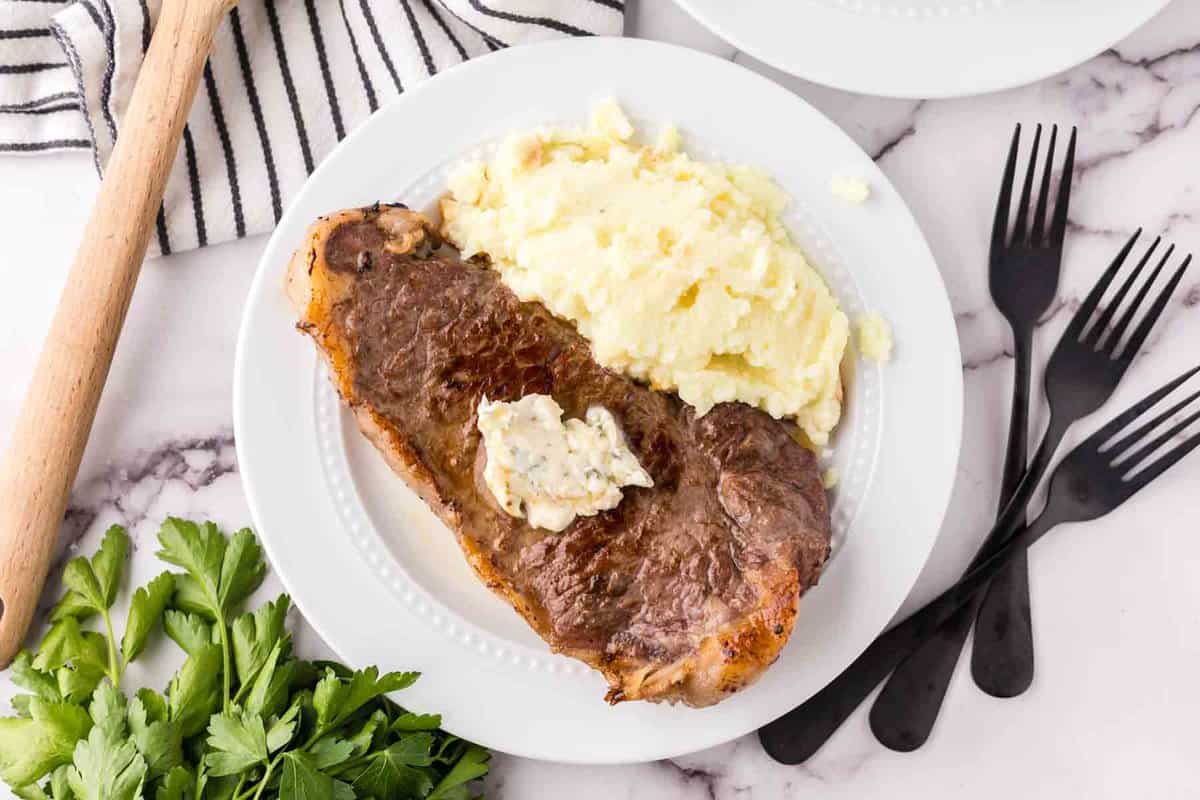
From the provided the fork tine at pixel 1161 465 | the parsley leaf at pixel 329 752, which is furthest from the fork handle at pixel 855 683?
the parsley leaf at pixel 329 752

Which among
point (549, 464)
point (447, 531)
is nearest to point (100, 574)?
point (447, 531)

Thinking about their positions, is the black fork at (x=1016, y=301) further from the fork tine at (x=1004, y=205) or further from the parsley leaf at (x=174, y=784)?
the parsley leaf at (x=174, y=784)

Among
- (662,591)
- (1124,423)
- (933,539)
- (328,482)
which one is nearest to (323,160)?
(328,482)

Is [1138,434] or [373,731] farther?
[1138,434]

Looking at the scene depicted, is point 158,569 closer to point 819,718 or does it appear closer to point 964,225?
point 819,718

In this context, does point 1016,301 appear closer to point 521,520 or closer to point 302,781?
point 521,520

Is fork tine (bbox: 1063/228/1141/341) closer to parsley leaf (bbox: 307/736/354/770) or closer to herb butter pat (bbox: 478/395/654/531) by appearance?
herb butter pat (bbox: 478/395/654/531)

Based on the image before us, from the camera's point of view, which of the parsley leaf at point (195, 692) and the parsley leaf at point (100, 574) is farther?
the parsley leaf at point (100, 574)
